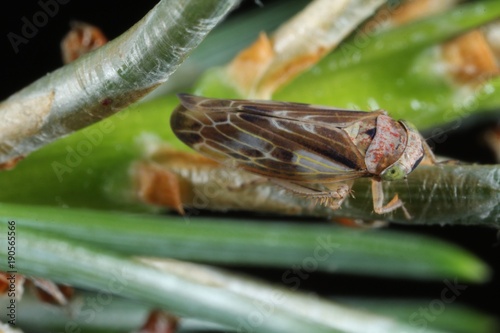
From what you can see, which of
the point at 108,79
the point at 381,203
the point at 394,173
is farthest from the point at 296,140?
the point at 108,79

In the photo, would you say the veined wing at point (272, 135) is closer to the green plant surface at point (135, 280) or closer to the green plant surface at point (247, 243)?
the green plant surface at point (247, 243)

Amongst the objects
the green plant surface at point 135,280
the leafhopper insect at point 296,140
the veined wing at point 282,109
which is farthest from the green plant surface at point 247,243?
the veined wing at point 282,109

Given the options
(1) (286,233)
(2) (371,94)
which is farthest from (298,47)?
(1) (286,233)

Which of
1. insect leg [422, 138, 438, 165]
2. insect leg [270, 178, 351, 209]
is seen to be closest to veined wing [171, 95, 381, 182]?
insect leg [270, 178, 351, 209]

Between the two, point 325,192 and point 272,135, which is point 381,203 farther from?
point 272,135

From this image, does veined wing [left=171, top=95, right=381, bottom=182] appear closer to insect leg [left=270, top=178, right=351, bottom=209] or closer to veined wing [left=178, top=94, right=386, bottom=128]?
veined wing [left=178, top=94, right=386, bottom=128]

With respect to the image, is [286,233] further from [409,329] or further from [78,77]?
[78,77]

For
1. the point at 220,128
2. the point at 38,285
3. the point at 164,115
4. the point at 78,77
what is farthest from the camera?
the point at 220,128
